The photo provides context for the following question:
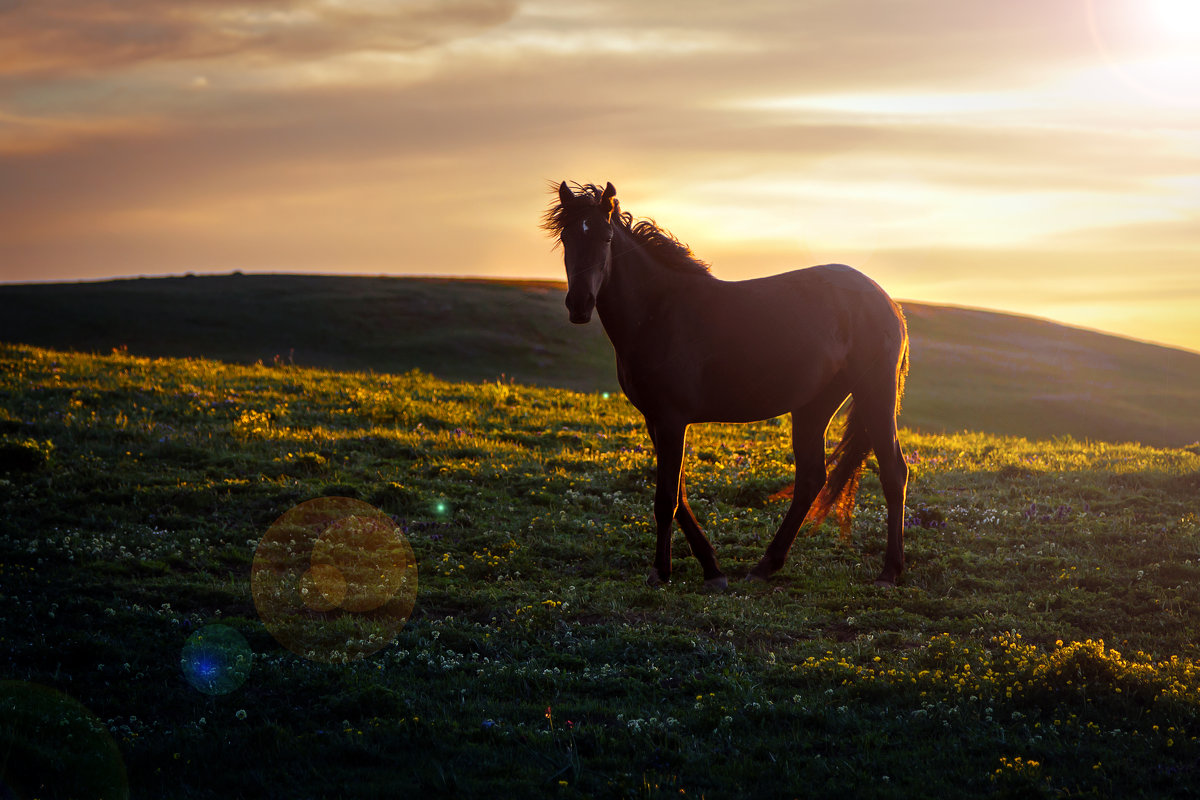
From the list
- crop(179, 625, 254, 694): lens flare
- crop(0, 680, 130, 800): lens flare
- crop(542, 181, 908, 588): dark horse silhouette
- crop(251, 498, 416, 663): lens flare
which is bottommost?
crop(0, 680, 130, 800): lens flare

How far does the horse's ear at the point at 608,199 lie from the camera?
30.3 feet

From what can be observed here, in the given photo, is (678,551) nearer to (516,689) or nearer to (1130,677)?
(516,689)

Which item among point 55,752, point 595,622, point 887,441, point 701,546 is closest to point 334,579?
point 595,622

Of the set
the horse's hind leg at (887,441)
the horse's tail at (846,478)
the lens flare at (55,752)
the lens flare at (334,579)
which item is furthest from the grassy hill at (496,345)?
the lens flare at (55,752)

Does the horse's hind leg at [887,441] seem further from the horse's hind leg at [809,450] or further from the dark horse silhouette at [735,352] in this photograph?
the horse's hind leg at [809,450]

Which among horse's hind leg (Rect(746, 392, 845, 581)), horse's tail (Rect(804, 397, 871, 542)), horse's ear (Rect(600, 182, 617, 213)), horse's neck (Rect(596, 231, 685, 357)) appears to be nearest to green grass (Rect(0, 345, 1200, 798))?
horse's tail (Rect(804, 397, 871, 542))

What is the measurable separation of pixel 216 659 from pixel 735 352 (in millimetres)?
6102

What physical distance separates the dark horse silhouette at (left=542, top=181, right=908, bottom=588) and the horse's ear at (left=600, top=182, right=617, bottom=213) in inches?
0.5

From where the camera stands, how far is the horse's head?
8.97 metres

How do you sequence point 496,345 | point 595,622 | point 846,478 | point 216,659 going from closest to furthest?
point 216,659
point 595,622
point 846,478
point 496,345

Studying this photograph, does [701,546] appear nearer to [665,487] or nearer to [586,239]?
[665,487]

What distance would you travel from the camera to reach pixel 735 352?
996cm

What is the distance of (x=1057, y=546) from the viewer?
10.9 meters

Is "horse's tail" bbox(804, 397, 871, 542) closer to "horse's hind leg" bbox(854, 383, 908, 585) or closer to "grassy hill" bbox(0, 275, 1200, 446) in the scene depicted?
"horse's hind leg" bbox(854, 383, 908, 585)
